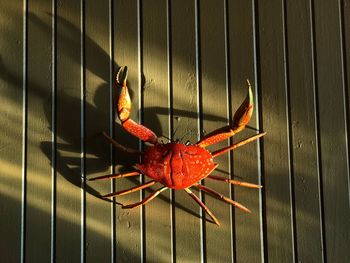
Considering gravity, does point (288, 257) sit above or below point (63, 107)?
below

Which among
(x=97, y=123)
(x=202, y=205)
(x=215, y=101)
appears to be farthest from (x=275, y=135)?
(x=97, y=123)

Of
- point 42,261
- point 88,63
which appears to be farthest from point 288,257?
point 88,63

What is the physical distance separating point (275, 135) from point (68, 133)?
0.67 meters

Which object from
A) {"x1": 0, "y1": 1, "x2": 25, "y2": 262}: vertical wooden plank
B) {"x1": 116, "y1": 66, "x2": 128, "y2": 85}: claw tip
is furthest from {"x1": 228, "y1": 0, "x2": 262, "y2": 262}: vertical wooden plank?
{"x1": 0, "y1": 1, "x2": 25, "y2": 262}: vertical wooden plank

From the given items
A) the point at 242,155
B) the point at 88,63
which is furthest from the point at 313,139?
the point at 88,63

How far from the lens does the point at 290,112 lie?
4.63 feet

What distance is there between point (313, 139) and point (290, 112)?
11cm

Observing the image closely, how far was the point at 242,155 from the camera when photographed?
140cm

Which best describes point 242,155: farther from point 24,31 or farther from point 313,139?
point 24,31

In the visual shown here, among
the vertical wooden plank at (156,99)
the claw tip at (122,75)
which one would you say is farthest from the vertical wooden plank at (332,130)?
the claw tip at (122,75)

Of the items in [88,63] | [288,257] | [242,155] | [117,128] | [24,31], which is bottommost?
[288,257]

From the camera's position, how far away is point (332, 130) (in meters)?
1.40

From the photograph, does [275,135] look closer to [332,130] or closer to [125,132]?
[332,130]

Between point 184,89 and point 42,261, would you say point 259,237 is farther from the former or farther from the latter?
point 42,261
